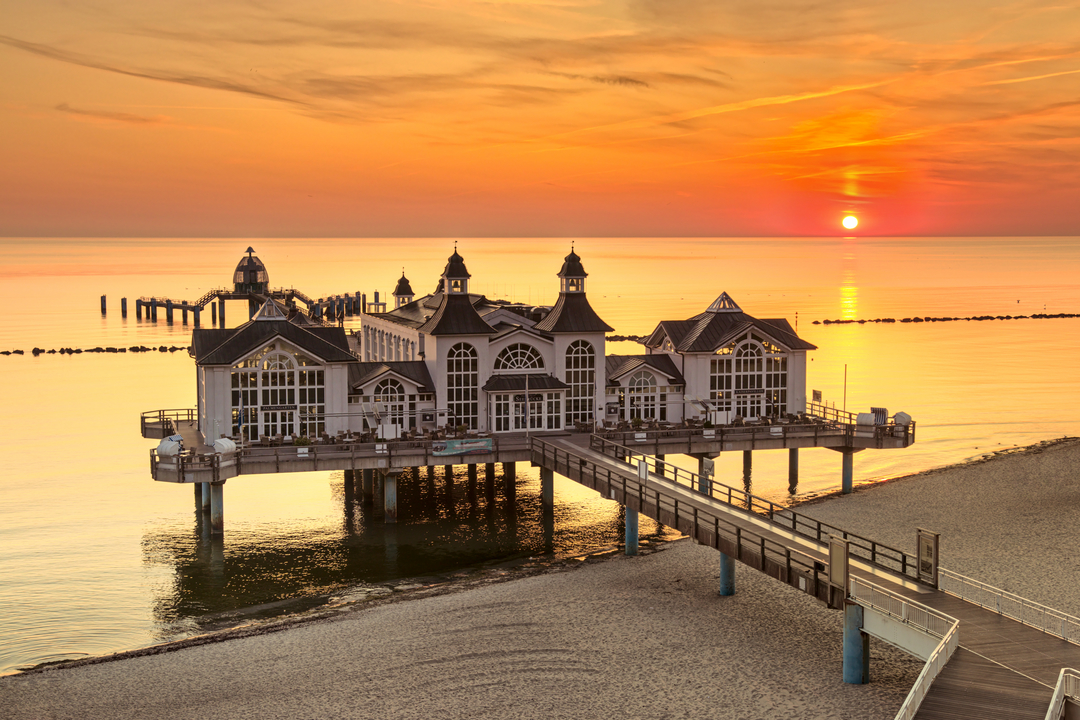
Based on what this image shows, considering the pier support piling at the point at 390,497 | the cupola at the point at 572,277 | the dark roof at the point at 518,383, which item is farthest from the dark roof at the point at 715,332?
the pier support piling at the point at 390,497

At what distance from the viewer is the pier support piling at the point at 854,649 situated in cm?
2581

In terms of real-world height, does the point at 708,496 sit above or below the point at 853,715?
above

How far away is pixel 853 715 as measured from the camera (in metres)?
24.4

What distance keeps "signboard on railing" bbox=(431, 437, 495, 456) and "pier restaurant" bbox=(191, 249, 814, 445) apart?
10.2 ft

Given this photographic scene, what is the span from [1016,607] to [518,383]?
79.5ft

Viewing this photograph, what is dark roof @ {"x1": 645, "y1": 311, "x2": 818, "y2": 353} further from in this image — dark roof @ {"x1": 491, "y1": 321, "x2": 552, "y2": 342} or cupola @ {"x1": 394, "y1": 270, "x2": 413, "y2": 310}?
cupola @ {"x1": 394, "y1": 270, "x2": 413, "y2": 310}

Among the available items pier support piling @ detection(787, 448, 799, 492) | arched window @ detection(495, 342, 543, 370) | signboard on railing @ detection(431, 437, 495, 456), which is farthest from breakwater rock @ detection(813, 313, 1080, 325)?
signboard on railing @ detection(431, 437, 495, 456)

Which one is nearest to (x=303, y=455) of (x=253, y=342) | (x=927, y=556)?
(x=253, y=342)

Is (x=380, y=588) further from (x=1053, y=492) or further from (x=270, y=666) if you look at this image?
(x=1053, y=492)

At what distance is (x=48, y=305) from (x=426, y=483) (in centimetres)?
13289

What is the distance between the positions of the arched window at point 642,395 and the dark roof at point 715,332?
6.99ft

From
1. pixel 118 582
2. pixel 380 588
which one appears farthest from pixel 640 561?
pixel 118 582

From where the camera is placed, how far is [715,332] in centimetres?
5259

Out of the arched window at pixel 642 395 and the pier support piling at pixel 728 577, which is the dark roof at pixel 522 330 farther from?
the pier support piling at pixel 728 577
